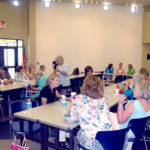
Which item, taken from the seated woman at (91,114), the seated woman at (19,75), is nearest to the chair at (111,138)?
the seated woman at (91,114)

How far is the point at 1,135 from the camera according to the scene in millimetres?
4129

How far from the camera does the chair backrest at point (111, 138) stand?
2.04m

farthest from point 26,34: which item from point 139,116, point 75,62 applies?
point 139,116

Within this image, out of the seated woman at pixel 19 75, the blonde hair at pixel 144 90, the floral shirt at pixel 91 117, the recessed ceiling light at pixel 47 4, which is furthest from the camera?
the recessed ceiling light at pixel 47 4

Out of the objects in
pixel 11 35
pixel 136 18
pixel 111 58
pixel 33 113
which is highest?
pixel 136 18

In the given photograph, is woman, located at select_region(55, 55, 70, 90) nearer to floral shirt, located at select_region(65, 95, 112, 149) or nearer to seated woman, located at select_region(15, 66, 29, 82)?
seated woman, located at select_region(15, 66, 29, 82)

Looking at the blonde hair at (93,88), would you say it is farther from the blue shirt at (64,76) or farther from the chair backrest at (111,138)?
the blue shirt at (64,76)

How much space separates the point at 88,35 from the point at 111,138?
385 inches

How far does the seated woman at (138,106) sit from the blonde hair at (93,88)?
0.37 meters

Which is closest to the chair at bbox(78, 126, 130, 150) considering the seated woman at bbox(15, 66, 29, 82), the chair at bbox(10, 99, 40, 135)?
the chair at bbox(10, 99, 40, 135)

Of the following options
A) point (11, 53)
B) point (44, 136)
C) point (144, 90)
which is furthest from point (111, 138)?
point (11, 53)

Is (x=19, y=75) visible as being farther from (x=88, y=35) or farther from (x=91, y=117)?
(x=88, y=35)

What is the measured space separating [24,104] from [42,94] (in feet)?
1.13

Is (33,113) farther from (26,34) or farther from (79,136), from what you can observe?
(26,34)
